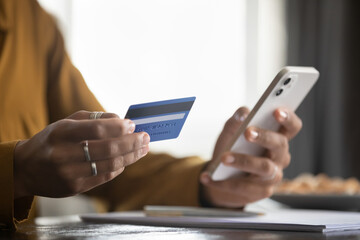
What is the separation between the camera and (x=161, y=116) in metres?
0.54

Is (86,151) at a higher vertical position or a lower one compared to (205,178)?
higher

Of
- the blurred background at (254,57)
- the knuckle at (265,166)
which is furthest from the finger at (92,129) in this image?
the blurred background at (254,57)

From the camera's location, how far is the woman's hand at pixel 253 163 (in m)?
0.82

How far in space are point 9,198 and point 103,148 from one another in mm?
141

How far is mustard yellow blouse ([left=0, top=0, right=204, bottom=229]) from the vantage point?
1.00m

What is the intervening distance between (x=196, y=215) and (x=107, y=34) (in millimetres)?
1373

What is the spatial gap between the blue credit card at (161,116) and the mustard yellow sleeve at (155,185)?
507mm

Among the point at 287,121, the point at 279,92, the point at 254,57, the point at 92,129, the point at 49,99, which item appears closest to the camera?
the point at 92,129

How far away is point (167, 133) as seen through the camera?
21.8 inches

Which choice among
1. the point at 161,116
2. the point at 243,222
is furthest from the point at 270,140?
the point at 161,116

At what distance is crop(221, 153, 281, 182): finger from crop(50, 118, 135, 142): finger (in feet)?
1.02

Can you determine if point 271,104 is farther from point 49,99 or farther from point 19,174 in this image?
point 49,99

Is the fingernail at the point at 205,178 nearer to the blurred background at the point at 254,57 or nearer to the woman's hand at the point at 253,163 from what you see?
the woman's hand at the point at 253,163

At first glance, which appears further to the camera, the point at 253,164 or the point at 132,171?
the point at 132,171
